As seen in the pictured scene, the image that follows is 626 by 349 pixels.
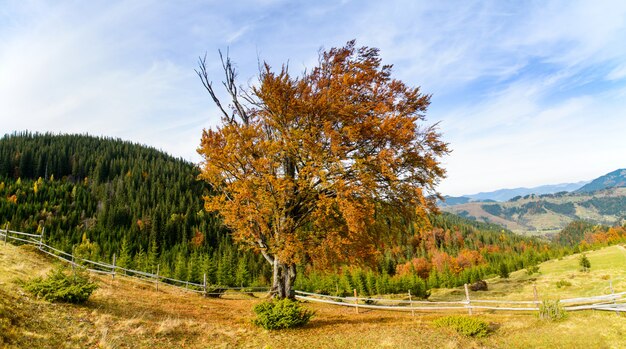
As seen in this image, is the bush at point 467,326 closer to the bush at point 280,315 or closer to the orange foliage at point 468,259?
the bush at point 280,315

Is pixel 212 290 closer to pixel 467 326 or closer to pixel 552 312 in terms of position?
pixel 467 326

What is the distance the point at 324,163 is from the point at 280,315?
6.97m

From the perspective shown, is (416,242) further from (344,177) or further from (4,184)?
(4,184)

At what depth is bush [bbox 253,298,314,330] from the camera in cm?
1219

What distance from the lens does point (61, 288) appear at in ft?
40.2

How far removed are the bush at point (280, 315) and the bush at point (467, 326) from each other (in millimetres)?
5439

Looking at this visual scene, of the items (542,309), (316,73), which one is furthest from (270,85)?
(542,309)

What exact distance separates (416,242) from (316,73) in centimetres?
13973

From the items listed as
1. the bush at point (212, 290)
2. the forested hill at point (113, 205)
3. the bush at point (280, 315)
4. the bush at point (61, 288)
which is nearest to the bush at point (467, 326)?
the bush at point (280, 315)

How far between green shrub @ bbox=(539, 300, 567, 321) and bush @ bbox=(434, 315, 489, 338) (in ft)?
10.3

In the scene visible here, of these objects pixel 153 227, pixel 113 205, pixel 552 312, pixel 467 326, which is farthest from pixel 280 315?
pixel 113 205

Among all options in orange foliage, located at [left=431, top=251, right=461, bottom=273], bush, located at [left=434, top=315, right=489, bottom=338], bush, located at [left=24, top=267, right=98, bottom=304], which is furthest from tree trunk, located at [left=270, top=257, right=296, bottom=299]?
orange foliage, located at [left=431, top=251, right=461, bottom=273]

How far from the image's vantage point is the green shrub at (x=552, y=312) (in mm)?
13297

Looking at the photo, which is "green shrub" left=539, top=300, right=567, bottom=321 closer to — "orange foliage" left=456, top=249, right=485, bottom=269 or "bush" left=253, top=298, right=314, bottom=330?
"bush" left=253, top=298, right=314, bottom=330
